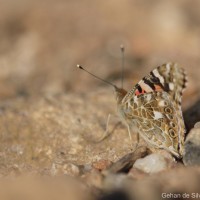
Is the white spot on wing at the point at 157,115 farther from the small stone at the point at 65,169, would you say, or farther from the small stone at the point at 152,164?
the small stone at the point at 65,169

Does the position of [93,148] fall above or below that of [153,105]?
below

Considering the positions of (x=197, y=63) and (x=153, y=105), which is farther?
(x=197, y=63)

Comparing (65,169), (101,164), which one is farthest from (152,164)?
(65,169)

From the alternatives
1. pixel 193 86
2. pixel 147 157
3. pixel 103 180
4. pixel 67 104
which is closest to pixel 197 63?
pixel 193 86

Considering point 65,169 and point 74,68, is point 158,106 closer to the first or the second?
point 65,169

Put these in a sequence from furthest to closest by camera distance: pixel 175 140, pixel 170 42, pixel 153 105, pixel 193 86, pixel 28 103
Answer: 1. pixel 170 42
2. pixel 193 86
3. pixel 28 103
4. pixel 153 105
5. pixel 175 140

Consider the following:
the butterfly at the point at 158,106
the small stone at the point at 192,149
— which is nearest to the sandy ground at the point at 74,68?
the butterfly at the point at 158,106

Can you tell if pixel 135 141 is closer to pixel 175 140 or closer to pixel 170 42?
pixel 175 140

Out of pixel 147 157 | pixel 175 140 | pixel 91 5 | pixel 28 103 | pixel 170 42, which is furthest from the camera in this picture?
pixel 91 5
